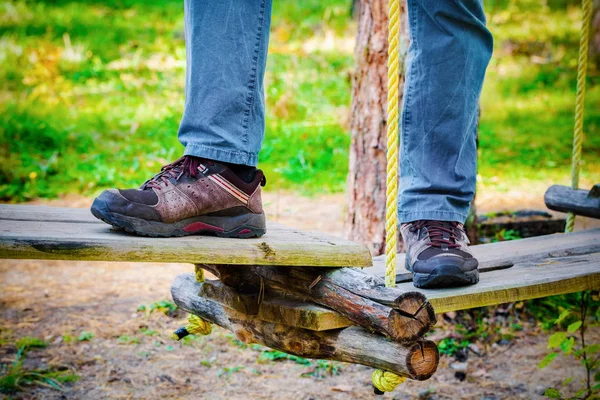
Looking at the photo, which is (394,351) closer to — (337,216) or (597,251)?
(597,251)

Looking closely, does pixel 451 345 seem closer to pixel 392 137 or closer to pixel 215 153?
pixel 392 137

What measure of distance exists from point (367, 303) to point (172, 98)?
688 centimetres

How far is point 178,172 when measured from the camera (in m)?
1.89

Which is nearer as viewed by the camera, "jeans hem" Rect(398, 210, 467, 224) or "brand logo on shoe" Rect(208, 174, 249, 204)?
"brand logo on shoe" Rect(208, 174, 249, 204)

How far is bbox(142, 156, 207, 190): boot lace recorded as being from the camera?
186 cm

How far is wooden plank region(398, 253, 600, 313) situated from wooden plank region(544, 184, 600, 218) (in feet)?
2.00

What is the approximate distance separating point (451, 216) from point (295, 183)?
158 inches

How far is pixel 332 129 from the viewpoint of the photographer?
7.31m

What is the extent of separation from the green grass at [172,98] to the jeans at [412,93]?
3801 millimetres

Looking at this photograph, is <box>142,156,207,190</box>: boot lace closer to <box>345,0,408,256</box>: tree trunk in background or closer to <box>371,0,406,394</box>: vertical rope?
<box>371,0,406,394</box>: vertical rope

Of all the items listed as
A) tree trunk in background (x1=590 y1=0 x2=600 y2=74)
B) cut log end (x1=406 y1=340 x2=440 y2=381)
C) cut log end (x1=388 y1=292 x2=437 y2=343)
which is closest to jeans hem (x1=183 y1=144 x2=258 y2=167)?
cut log end (x1=388 y1=292 x2=437 y2=343)

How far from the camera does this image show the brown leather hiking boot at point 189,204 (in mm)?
1735

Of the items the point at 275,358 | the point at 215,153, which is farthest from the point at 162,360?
the point at 215,153

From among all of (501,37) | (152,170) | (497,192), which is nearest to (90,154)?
(152,170)
